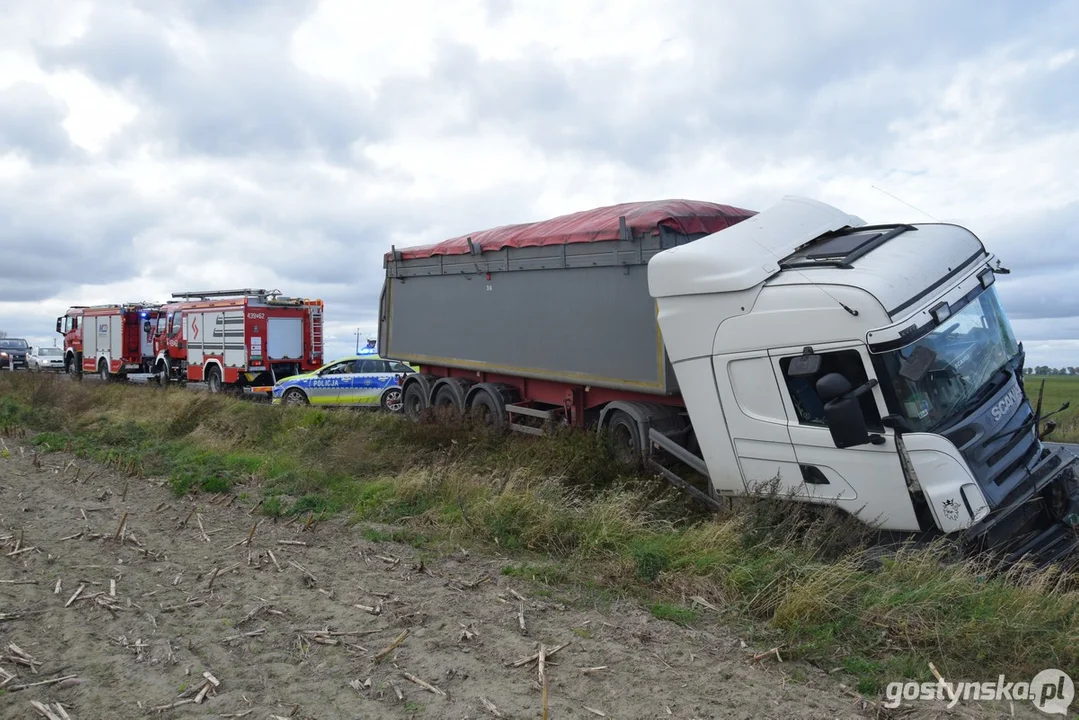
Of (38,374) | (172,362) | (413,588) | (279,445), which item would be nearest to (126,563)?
(413,588)

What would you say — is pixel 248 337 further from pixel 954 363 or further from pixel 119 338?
pixel 954 363

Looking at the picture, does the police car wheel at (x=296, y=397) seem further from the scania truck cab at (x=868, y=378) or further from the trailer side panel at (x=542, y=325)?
the scania truck cab at (x=868, y=378)

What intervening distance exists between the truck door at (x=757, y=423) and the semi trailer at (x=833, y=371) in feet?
0.04

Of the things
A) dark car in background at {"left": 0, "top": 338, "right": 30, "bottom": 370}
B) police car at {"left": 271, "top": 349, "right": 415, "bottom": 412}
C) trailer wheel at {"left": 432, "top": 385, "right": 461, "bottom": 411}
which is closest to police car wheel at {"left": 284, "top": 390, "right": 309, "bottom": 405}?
police car at {"left": 271, "top": 349, "right": 415, "bottom": 412}

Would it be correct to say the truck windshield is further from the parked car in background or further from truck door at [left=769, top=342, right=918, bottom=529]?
the parked car in background

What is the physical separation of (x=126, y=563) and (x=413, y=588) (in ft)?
8.31

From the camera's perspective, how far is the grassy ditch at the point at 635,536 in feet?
16.5

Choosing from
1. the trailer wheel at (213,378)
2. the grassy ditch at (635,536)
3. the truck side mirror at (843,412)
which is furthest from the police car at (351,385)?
the truck side mirror at (843,412)

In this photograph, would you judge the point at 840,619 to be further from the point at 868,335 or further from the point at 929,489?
the point at 868,335

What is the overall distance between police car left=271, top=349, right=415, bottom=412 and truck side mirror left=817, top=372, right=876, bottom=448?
12.7 m

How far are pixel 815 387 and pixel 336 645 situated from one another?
440 cm

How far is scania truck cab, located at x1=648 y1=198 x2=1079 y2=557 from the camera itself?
6547 mm

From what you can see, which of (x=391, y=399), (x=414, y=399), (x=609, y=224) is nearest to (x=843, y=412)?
(x=609, y=224)

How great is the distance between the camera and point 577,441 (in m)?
10.1
